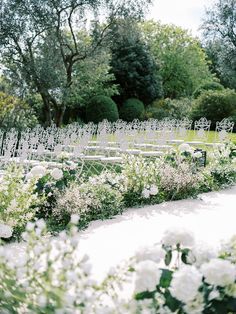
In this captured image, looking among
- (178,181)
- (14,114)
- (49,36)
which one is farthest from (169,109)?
(178,181)

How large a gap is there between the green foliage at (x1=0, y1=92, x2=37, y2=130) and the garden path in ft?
28.3

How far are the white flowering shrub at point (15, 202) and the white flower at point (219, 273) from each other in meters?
3.59

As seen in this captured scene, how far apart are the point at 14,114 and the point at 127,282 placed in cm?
1453

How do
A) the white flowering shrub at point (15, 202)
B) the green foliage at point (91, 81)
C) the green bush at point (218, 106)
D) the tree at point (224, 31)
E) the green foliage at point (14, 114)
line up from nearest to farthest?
1. the white flowering shrub at point (15, 202)
2. the green foliage at point (14, 114)
3. the green foliage at point (91, 81)
4. the tree at point (224, 31)
5. the green bush at point (218, 106)

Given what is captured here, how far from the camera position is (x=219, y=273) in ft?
6.75

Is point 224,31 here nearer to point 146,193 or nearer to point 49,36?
point 49,36

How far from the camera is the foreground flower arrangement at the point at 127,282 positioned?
2004 mm

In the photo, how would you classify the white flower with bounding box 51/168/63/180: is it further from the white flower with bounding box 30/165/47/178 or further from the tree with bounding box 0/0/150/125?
the tree with bounding box 0/0/150/125

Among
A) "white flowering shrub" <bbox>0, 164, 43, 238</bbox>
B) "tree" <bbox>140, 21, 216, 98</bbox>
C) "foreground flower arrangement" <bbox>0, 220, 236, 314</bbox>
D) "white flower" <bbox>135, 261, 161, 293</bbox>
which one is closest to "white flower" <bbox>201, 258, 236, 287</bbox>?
"foreground flower arrangement" <bbox>0, 220, 236, 314</bbox>

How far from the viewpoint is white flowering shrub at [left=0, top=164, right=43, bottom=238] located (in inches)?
215

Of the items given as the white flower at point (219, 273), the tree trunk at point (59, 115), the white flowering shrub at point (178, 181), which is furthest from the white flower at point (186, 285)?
the tree trunk at point (59, 115)

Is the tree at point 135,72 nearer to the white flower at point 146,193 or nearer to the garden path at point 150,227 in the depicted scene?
the garden path at point 150,227

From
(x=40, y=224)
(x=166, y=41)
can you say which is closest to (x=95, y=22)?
(x=40, y=224)

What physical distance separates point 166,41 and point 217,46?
1337cm
